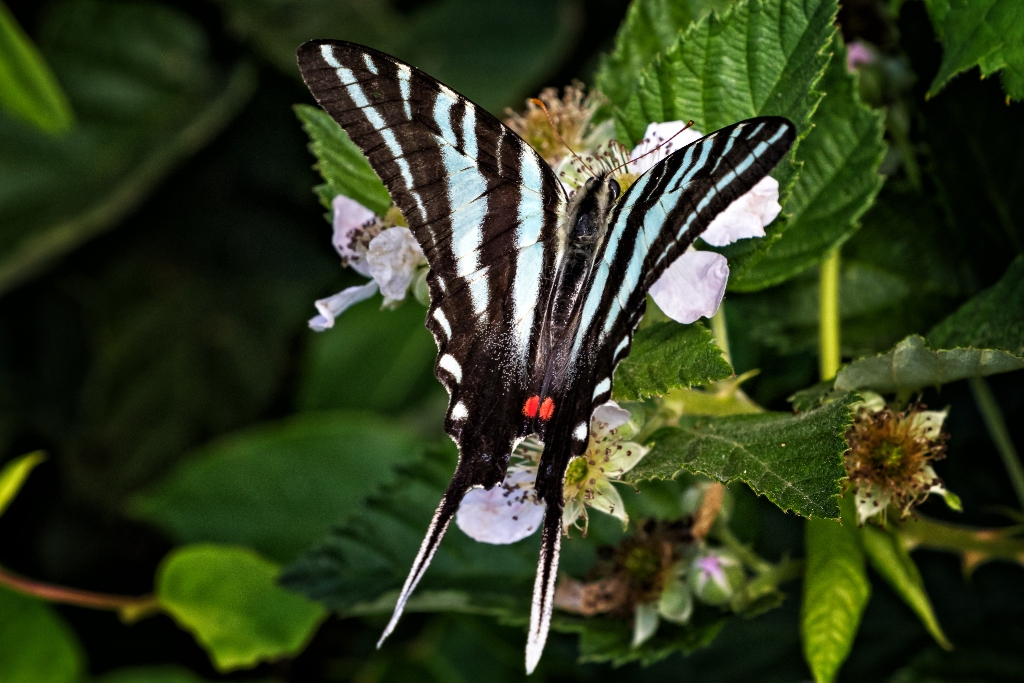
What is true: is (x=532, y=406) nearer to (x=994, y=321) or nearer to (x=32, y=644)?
(x=994, y=321)

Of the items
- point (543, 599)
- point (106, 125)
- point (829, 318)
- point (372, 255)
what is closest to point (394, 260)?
point (372, 255)

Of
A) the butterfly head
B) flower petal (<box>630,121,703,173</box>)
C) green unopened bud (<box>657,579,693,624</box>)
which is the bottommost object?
green unopened bud (<box>657,579,693,624</box>)

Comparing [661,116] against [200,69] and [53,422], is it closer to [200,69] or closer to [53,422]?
[200,69]

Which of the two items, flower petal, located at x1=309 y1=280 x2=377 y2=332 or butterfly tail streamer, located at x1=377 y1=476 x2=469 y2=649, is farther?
flower petal, located at x1=309 y1=280 x2=377 y2=332

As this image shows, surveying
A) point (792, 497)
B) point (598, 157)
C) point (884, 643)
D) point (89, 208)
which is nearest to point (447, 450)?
point (598, 157)

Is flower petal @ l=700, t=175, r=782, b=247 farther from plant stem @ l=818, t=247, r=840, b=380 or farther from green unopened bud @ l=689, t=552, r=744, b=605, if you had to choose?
green unopened bud @ l=689, t=552, r=744, b=605

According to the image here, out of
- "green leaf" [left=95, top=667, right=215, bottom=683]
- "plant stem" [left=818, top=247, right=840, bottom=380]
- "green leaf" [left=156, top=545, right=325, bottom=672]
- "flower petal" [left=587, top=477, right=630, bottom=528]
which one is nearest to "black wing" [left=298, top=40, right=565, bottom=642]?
"flower petal" [left=587, top=477, right=630, bottom=528]

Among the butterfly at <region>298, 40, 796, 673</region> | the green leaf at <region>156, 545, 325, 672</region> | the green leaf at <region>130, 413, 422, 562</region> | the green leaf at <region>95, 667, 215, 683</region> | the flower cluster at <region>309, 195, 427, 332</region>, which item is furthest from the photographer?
the green leaf at <region>130, 413, 422, 562</region>
